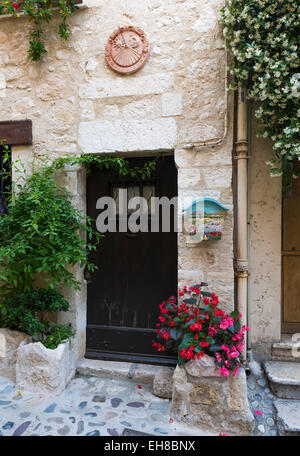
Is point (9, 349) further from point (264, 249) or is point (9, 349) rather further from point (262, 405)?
point (264, 249)

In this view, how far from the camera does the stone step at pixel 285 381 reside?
219 centimetres

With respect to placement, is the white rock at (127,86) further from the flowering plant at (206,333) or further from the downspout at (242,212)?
the flowering plant at (206,333)

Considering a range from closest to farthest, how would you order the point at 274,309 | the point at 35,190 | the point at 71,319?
1. the point at 35,190
2. the point at 274,309
3. the point at 71,319

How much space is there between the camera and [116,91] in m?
2.56

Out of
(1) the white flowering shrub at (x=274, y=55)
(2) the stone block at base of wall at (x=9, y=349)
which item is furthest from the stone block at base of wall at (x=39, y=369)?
(1) the white flowering shrub at (x=274, y=55)

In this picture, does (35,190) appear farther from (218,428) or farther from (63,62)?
(218,428)

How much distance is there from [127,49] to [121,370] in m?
2.93

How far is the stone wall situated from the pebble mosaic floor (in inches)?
33.7

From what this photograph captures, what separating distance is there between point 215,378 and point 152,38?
9.29ft

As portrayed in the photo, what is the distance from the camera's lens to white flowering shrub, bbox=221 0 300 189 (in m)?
1.92

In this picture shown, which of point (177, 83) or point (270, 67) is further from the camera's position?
point (177, 83)

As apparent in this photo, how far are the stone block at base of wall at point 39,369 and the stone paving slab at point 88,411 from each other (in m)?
0.06

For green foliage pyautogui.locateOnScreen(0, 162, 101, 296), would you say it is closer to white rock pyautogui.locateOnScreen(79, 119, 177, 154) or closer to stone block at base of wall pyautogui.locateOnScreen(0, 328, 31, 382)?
stone block at base of wall pyautogui.locateOnScreen(0, 328, 31, 382)
